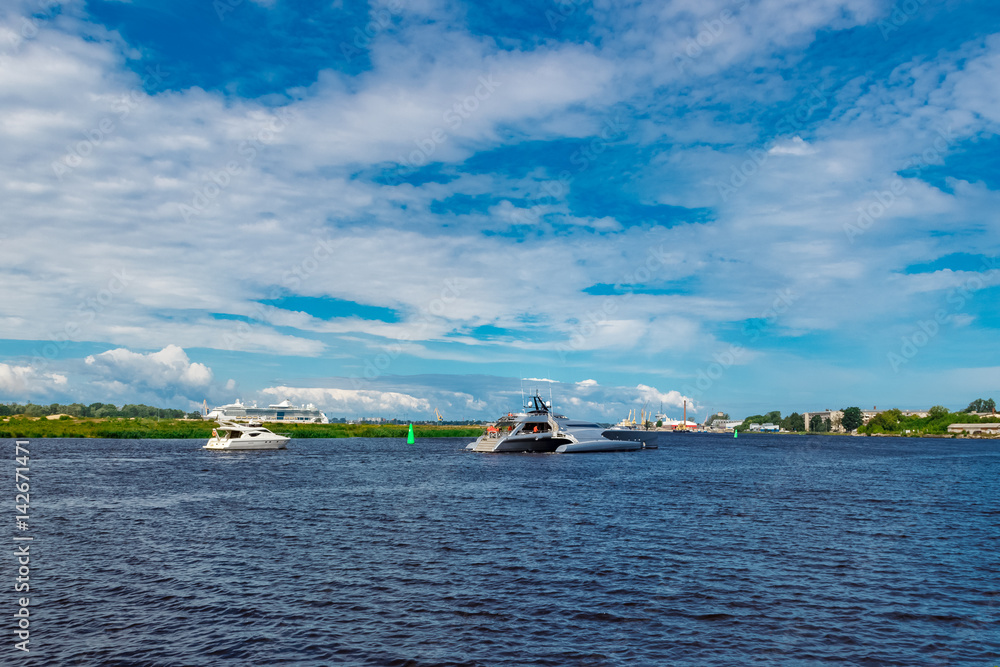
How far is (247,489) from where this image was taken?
49562mm


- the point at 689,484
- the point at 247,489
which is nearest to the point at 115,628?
the point at 247,489

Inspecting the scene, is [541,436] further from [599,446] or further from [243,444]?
[243,444]

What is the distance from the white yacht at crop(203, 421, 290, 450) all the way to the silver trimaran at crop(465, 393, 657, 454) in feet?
119

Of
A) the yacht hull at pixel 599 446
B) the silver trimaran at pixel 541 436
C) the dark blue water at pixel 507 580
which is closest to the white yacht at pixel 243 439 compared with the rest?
the silver trimaran at pixel 541 436

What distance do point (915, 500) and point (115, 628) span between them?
53.6m

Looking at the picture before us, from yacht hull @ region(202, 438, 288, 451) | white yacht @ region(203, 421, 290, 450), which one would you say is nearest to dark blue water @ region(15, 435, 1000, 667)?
yacht hull @ region(202, 438, 288, 451)

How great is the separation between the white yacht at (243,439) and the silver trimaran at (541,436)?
3625 cm

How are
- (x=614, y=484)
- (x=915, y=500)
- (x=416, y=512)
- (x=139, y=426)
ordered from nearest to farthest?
(x=416, y=512), (x=915, y=500), (x=614, y=484), (x=139, y=426)

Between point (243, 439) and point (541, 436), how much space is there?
54.1m

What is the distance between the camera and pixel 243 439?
10506 cm


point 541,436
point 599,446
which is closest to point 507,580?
point 541,436

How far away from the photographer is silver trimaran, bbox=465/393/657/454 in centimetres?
11019

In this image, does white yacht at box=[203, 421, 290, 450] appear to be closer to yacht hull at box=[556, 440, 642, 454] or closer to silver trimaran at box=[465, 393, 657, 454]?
silver trimaran at box=[465, 393, 657, 454]

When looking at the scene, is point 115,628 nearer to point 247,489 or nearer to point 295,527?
point 295,527
